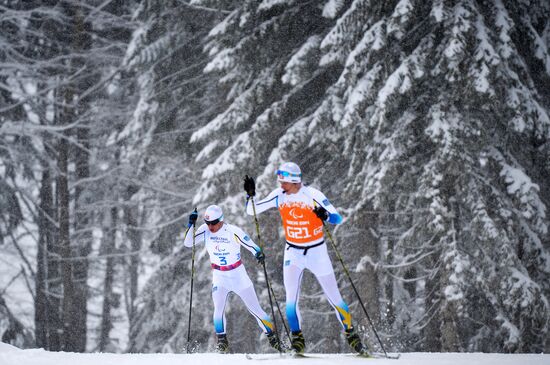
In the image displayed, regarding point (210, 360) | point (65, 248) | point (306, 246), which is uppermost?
point (65, 248)

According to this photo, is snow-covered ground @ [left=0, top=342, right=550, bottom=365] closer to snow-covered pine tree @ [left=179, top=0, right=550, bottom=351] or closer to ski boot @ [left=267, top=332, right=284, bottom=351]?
ski boot @ [left=267, top=332, right=284, bottom=351]

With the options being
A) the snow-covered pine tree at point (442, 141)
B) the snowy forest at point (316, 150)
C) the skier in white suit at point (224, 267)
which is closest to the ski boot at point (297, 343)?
the skier in white suit at point (224, 267)

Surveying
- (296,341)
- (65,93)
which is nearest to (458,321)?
(296,341)

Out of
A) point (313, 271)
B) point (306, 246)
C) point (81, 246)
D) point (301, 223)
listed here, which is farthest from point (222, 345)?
point (81, 246)

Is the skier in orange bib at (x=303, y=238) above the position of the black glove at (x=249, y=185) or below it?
below

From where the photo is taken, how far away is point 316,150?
17297 millimetres

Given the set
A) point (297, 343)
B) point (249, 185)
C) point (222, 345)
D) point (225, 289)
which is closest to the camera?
point (297, 343)

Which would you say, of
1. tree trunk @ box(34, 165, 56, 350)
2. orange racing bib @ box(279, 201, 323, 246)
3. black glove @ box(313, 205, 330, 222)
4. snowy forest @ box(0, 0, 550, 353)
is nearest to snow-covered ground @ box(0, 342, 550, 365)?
orange racing bib @ box(279, 201, 323, 246)

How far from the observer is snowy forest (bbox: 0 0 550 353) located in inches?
542

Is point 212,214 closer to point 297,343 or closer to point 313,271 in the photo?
point 313,271

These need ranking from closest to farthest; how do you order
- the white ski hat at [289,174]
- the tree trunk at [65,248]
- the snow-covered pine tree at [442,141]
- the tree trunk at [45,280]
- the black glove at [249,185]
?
1. the white ski hat at [289,174]
2. the black glove at [249,185]
3. the snow-covered pine tree at [442,141]
4. the tree trunk at [65,248]
5. the tree trunk at [45,280]

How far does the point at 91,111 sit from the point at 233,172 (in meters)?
7.55

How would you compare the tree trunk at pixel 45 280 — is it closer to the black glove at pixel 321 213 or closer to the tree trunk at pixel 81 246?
the tree trunk at pixel 81 246

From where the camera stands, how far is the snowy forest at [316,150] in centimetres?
1377
